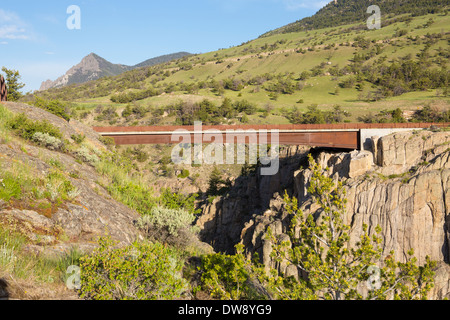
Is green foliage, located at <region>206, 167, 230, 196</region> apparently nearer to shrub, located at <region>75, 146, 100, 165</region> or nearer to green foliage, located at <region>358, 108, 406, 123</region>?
green foliage, located at <region>358, 108, 406, 123</region>

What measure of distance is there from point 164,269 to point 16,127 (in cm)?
1120

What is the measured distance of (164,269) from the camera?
5566 millimetres

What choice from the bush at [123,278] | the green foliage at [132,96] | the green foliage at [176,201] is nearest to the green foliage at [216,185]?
the green foliage at [176,201]

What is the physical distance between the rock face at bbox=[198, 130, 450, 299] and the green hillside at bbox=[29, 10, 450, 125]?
30.7m

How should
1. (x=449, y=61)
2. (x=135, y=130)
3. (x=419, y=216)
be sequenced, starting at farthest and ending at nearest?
(x=449, y=61) < (x=135, y=130) < (x=419, y=216)

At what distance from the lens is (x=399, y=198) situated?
85.5 ft

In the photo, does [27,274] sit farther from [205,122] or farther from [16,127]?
[205,122]

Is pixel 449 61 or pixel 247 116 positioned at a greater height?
pixel 449 61

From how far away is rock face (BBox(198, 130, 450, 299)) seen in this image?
24500 millimetres

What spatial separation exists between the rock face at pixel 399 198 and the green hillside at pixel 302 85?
30.7 meters

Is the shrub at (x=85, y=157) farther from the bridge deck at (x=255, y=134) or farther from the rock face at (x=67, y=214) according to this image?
the bridge deck at (x=255, y=134)

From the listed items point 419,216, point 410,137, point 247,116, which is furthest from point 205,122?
point 419,216

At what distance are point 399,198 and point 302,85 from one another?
69289mm

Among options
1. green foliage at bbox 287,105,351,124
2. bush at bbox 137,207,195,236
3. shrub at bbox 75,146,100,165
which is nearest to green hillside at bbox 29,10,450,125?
green foliage at bbox 287,105,351,124
